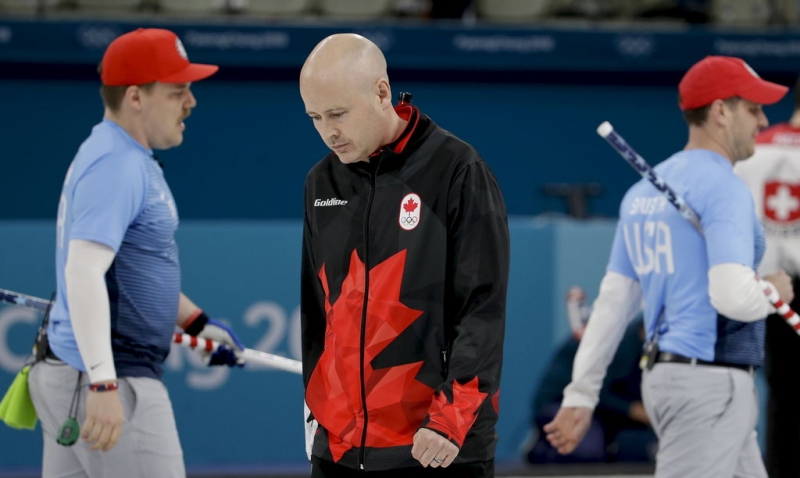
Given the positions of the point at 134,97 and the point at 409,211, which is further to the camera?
the point at 134,97

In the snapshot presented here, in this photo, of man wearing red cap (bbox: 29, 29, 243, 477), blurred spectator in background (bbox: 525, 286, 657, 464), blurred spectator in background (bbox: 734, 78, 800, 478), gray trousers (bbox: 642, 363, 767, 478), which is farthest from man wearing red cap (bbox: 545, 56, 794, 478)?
blurred spectator in background (bbox: 525, 286, 657, 464)

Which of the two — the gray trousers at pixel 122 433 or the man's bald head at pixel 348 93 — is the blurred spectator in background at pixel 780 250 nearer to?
the man's bald head at pixel 348 93

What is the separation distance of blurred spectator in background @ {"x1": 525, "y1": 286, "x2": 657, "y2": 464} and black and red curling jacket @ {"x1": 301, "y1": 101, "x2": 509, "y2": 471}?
11.4 feet

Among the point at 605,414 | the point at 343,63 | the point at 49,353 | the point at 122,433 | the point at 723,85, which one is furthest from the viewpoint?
the point at 605,414

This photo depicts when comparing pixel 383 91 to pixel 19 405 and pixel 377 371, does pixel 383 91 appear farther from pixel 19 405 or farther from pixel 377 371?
pixel 19 405

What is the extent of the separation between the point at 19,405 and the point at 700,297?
203cm

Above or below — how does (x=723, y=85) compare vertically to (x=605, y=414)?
above

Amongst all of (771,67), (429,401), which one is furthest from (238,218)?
(429,401)

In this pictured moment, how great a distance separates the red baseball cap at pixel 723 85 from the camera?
3.58m

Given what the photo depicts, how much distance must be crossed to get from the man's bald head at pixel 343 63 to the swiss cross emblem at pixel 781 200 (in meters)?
2.52

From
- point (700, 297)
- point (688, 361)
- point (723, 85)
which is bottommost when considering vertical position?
point (688, 361)

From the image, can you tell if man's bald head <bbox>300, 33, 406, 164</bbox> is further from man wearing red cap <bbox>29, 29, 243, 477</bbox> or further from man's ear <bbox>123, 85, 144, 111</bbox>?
man's ear <bbox>123, 85, 144, 111</bbox>

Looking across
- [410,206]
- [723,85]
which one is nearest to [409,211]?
[410,206]

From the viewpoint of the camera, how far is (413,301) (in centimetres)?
258
